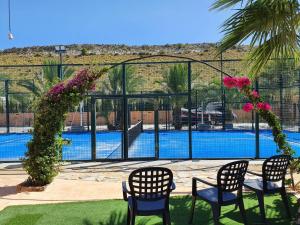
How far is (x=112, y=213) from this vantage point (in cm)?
588

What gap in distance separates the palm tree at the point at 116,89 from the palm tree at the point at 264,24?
6.93m

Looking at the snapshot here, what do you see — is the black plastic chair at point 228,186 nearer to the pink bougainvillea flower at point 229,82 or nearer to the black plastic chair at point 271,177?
the black plastic chair at point 271,177

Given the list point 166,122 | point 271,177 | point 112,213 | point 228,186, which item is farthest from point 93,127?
point 228,186

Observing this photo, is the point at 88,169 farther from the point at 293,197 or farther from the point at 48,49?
the point at 48,49

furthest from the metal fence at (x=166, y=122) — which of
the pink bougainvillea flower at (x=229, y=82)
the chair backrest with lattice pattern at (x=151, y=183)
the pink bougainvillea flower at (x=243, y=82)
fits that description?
the chair backrest with lattice pattern at (x=151, y=183)

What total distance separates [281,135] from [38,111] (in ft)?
15.7

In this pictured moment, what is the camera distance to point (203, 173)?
898 centimetres

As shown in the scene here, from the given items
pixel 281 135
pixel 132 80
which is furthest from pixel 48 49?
pixel 281 135

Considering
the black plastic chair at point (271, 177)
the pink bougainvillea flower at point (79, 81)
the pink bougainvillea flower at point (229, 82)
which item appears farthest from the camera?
the pink bougainvillea flower at point (79, 81)

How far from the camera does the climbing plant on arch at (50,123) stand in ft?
25.1

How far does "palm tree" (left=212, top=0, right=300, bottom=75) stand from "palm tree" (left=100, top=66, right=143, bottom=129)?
693 cm

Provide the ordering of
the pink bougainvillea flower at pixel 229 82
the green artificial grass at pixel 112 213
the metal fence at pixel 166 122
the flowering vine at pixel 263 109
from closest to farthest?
the green artificial grass at pixel 112 213 → the pink bougainvillea flower at pixel 229 82 → the flowering vine at pixel 263 109 → the metal fence at pixel 166 122

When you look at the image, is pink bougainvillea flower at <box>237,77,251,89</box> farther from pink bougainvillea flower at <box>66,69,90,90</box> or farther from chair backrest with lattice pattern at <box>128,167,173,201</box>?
chair backrest with lattice pattern at <box>128,167,173,201</box>

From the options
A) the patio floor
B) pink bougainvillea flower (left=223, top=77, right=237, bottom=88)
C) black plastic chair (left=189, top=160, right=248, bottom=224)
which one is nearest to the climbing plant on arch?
the patio floor
